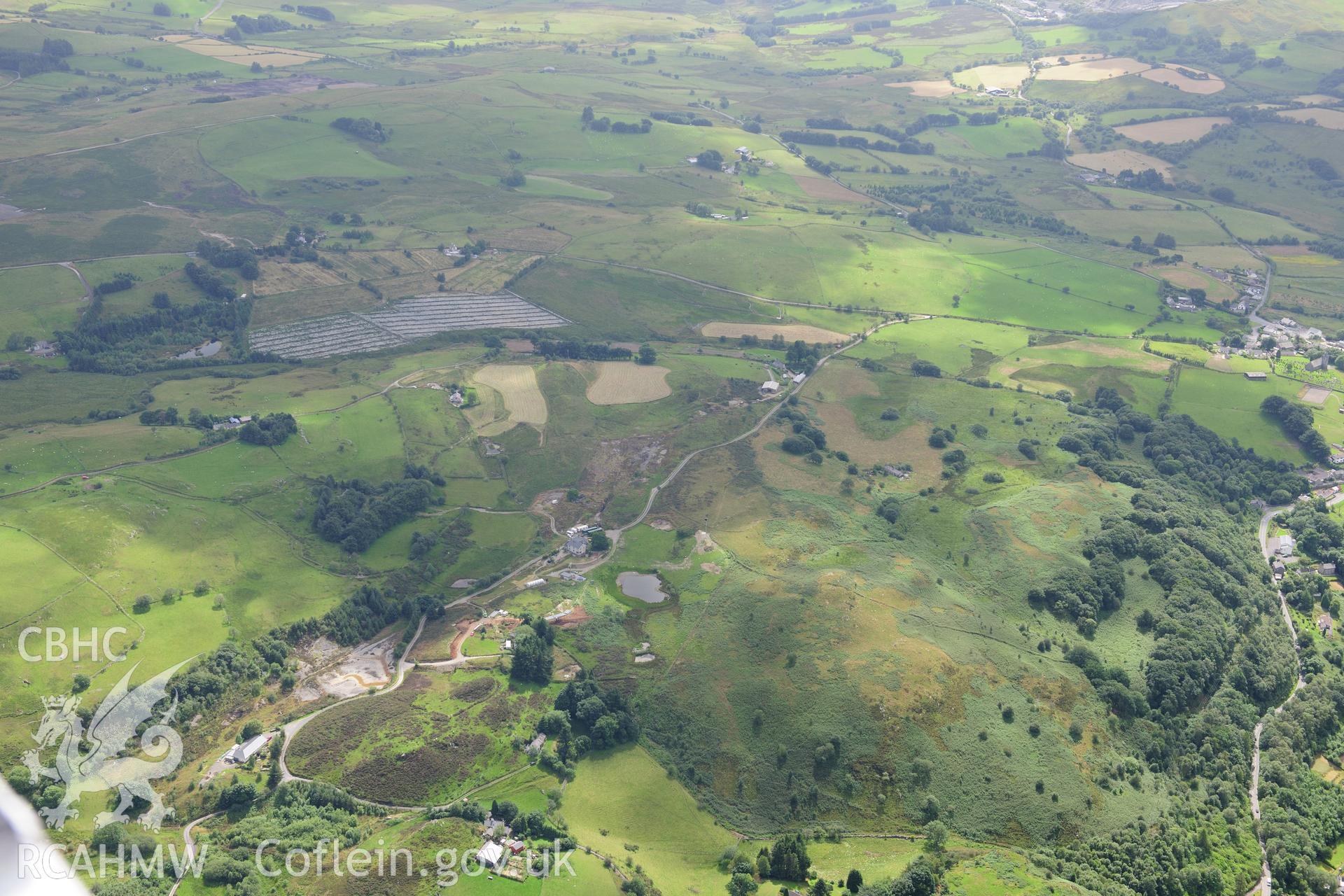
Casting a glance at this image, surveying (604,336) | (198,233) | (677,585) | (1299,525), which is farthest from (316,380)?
(1299,525)

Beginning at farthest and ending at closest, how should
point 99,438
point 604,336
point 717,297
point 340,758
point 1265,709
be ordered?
point 717,297 → point 604,336 → point 99,438 → point 1265,709 → point 340,758

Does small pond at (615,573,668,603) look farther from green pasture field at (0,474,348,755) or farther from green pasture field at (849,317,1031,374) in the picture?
green pasture field at (849,317,1031,374)


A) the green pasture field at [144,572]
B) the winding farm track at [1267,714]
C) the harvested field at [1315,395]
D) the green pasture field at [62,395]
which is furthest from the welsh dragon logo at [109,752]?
the harvested field at [1315,395]

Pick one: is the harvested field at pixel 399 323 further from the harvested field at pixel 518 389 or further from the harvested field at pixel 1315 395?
the harvested field at pixel 1315 395

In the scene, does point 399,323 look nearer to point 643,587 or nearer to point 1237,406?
point 643,587

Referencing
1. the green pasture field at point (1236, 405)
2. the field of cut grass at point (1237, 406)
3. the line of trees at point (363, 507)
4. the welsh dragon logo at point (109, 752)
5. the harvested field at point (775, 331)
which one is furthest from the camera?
the harvested field at point (775, 331)

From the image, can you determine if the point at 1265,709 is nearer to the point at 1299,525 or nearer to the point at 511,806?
the point at 1299,525

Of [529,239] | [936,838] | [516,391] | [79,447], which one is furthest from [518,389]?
[936,838]
